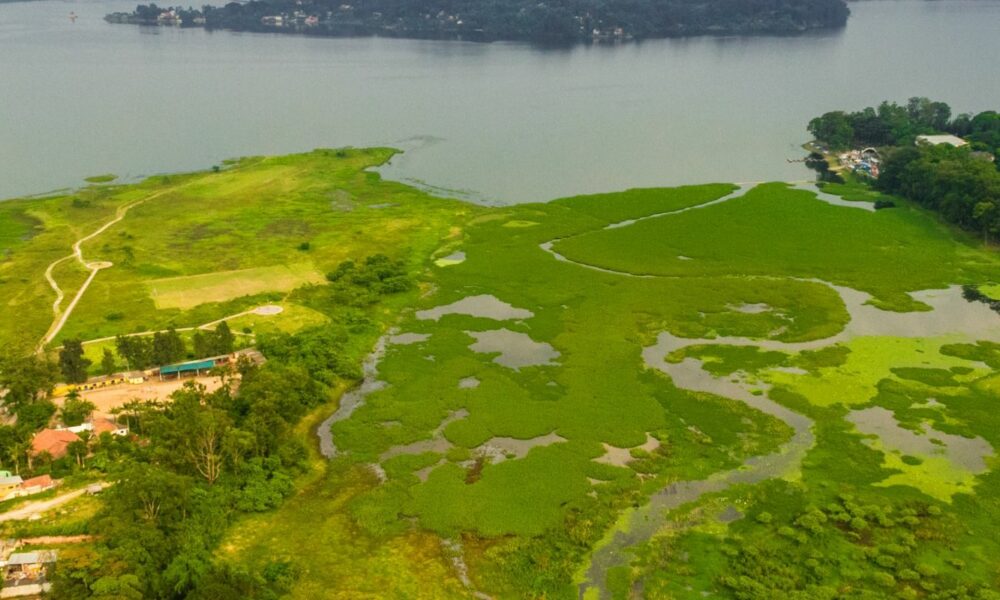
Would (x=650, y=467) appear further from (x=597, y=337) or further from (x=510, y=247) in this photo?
(x=510, y=247)

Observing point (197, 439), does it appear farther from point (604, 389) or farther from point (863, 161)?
point (863, 161)

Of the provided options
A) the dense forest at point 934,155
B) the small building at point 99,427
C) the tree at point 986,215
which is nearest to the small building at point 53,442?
the small building at point 99,427

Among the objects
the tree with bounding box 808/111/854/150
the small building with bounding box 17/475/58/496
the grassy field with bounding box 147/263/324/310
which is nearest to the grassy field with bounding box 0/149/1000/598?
the grassy field with bounding box 147/263/324/310

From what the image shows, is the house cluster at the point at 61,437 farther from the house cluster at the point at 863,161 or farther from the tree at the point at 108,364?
the house cluster at the point at 863,161

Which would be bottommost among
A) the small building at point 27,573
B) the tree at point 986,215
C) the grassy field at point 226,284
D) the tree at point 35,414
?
the small building at point 27,573

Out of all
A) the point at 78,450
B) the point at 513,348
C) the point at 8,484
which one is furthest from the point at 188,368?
the point at 513,348

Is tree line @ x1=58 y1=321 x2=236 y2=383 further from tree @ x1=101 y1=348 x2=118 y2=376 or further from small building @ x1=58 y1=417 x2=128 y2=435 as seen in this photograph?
small building @ x1=58 y1=417 x2=128 y2=435
